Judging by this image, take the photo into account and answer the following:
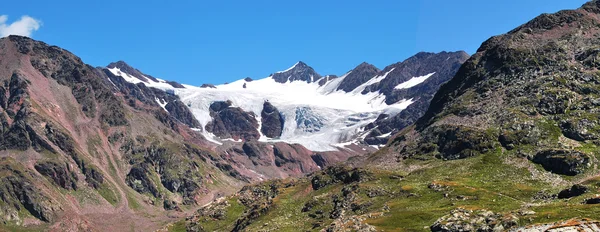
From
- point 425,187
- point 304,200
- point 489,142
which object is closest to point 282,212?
point 304,200

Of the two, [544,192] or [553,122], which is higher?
[553,122]

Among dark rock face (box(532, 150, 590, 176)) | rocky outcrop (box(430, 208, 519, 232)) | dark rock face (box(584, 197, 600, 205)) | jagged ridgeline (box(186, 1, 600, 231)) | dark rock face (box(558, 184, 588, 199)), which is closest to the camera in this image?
rocky outcrop (box(430, 208, 519, 232))

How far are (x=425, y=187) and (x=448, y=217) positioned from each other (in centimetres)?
4825

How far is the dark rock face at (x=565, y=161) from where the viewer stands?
15054 cm

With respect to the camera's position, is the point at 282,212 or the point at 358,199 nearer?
the point at 358,199

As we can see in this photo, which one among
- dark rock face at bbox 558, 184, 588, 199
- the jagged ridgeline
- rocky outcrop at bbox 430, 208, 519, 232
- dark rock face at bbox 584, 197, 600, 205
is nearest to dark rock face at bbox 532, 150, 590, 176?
the jagged ridgeline

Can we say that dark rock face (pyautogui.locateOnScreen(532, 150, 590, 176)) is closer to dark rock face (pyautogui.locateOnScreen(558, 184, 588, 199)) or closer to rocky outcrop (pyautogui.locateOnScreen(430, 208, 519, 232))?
dark rock face (pyautogui.locateOnScreen(558, 184, 588, 199))

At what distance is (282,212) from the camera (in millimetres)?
185000

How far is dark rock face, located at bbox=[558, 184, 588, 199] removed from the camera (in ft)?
373

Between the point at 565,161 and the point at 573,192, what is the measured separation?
4189 cm

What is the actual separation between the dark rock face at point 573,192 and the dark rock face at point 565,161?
36.4m

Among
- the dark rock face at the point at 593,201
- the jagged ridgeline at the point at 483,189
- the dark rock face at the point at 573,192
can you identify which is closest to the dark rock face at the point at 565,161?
the jagged ridgeline at the point at 483,189

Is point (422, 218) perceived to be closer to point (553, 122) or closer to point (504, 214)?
point (504, 214)

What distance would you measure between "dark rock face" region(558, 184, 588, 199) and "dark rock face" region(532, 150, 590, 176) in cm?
3635
